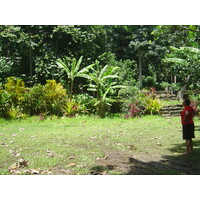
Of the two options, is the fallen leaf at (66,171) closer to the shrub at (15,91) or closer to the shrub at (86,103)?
the shrub at (15,91)

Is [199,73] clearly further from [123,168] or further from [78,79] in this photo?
[78,79]

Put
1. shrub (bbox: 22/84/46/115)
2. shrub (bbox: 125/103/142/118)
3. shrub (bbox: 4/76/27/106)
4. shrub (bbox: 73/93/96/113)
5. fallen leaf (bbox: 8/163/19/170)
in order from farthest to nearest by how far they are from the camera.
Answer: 1. shrub (bbox: 73/93/96/113)
2. shrub (bbox: 125/103/142/118)
3. shrub (bbox: 22/84/46/115)
4. shrub (bbox: 4/76/27/106)
5. fallen leaf (bbox: 8/163/19/170)

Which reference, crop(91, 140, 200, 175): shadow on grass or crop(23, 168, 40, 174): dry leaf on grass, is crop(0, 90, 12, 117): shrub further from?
crop(91, 140, 200, 175): shadow on grass

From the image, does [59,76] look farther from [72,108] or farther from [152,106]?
[152,106]

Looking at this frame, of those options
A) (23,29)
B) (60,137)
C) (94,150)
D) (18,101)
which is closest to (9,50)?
(23,29)

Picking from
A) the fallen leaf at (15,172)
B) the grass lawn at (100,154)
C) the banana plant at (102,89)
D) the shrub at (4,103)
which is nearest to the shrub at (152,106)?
the banana plant at (102,89)

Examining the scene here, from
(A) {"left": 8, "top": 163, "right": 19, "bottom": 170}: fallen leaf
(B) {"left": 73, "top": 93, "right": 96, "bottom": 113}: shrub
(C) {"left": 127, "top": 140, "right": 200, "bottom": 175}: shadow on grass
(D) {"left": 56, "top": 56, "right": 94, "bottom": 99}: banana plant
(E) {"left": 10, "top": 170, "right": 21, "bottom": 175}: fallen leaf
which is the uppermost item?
(D) {"left": 56, "top": 56, "right": 94, "bottom": 99}: banana plant

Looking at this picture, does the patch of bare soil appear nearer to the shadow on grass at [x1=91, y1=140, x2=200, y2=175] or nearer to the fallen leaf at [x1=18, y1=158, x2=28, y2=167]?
the shadow on grass at [x1=91, y1=140, x2=200, y2=175]

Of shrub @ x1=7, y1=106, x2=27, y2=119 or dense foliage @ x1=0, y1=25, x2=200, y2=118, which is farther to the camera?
dense foliage @ x1=0, y1=25, x2=200, y2=118

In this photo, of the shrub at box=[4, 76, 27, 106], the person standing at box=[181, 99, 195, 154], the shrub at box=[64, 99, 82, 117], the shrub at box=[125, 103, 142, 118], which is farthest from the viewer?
the shrub at box=[125, 103, 142, 118]

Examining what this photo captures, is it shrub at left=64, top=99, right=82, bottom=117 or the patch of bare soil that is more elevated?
shrub at left=64, top=99, right=82, bottom=117

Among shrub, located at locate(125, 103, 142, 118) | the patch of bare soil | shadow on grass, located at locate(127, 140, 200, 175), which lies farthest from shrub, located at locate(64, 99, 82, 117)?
shadow on grass, located at locate(127, 140, 200, 175)

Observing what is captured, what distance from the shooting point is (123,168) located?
3.61 m
